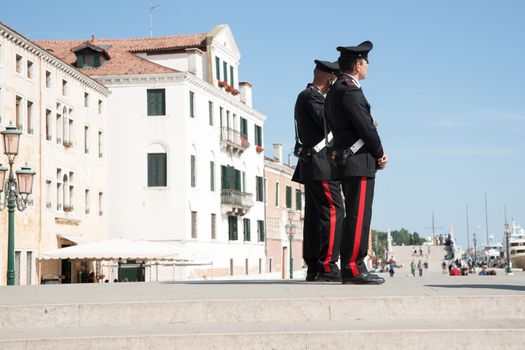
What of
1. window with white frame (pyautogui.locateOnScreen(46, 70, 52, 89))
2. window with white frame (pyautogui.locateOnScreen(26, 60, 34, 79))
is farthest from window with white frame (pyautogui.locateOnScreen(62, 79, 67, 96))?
window with white frame (pyautogui.locateOnScreen(26, 60, 34, 79))

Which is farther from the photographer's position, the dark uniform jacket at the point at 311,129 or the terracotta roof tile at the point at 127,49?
the terracotta roof tile at the point at 127,49

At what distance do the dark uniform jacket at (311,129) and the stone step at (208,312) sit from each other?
316 centimetres

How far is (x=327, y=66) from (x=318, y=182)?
4.25 feet

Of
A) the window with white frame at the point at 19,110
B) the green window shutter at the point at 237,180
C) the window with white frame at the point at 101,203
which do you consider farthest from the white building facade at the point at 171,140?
the window with white frame at the point at 19,110

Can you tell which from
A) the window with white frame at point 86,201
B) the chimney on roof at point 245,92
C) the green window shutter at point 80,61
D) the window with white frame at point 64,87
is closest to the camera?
the window with white frame at point 64,87

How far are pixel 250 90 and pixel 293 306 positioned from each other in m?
54.9

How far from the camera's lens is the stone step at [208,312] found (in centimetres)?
802

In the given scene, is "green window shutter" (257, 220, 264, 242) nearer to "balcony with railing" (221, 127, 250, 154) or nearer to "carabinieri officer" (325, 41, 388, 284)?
"balcony with railing" (221, 127, 250, 154)

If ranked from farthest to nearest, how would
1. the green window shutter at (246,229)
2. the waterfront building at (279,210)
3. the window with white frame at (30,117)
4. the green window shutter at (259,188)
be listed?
1. the waterfront building at (279,210)
2. the green window shutter at (259,188)
3. the green window shutter at (246,229)
4. the window with white frame at (30,117)

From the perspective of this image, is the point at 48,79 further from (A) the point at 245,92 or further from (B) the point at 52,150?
(A) the point at 245,92

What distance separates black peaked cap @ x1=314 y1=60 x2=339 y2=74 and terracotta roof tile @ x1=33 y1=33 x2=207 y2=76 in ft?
129

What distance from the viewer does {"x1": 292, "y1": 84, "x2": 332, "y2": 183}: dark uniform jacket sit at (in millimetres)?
11188

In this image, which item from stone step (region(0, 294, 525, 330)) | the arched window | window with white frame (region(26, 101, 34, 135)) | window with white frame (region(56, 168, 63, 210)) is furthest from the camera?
the arched window

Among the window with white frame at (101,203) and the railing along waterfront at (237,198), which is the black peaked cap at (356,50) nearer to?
the window with white frame at (101,203)
